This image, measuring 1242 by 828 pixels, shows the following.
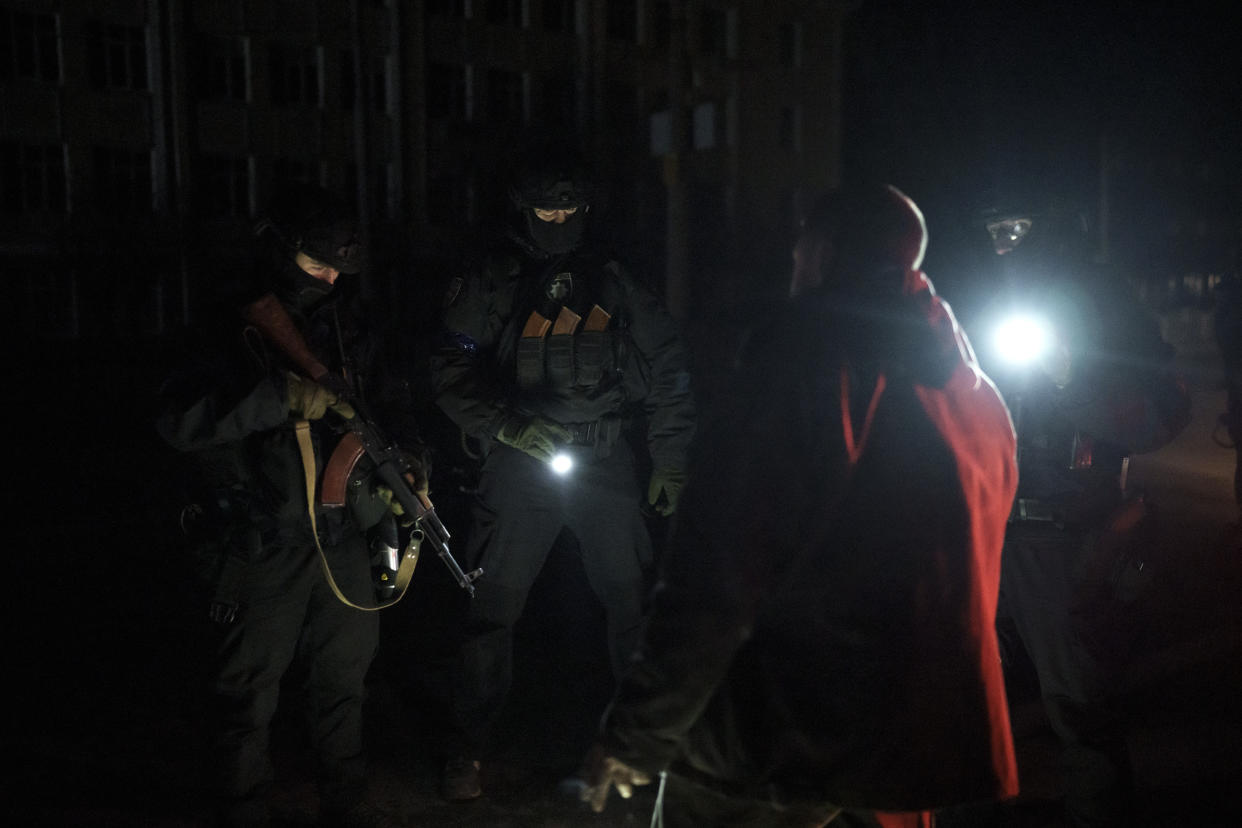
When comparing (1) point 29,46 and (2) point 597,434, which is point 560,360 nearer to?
(2) point 597,434

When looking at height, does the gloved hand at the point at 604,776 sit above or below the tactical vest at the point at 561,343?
below

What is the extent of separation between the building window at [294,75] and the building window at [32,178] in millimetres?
6185

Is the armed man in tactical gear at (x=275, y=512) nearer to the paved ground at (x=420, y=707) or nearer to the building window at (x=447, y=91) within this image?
the paved ground at (x=420, y=707)

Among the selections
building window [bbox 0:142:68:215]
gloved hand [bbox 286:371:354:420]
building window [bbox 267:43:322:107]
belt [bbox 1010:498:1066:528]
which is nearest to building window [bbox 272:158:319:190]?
building window [bbox 267:43:322:107]

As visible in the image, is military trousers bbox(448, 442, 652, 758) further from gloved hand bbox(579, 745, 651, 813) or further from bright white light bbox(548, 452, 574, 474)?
gloved hand bbox(579, 745, 651, 813)

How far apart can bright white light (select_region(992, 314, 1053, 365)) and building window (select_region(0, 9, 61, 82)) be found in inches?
1226

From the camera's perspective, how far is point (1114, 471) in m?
3.46

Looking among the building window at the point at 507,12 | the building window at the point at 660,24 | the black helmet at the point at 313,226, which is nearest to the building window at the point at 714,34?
the building window at the point at 660,24

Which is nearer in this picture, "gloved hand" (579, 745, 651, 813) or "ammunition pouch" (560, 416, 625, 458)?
"gloved hand" (579, 745, 651, 813)

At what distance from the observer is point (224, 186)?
30297 millimetres

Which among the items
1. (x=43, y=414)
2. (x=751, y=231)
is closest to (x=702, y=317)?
(x=751, y=231)

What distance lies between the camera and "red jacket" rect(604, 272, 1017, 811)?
6.16ft

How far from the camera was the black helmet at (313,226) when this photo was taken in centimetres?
329

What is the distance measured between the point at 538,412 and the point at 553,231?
28.0 inches
